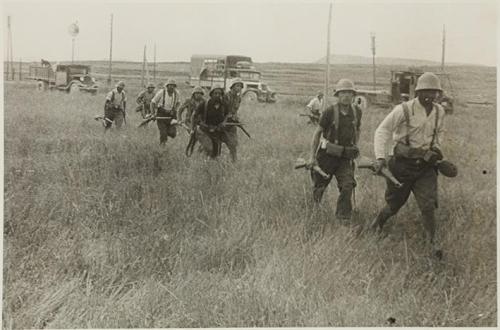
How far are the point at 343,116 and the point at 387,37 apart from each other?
92 centimetres

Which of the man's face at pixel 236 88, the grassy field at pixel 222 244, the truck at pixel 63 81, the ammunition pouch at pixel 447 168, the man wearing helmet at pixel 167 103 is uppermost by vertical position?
the truck at pixel 63 81

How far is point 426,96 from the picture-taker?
4270mm

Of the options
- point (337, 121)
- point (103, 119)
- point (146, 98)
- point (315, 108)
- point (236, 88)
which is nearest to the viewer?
point (337, 121)

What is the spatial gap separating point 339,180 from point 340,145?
0.29m

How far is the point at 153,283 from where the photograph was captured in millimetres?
3840

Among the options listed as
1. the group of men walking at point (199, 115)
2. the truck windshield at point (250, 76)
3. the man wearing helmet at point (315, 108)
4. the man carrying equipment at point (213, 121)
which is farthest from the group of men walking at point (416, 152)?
the truck windshield at point (250, 76)

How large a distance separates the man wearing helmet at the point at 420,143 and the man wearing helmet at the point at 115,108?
3.64 m

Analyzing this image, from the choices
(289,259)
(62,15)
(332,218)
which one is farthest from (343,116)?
(62,15)

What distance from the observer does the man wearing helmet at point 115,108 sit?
7018mm

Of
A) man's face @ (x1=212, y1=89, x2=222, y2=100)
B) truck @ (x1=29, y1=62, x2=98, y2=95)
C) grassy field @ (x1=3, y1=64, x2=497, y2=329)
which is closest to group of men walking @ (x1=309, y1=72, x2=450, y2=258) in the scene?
grassy field @ (x1=3, y1=64, x2=497, y2=329)

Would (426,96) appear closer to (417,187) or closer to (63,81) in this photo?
(417,187)

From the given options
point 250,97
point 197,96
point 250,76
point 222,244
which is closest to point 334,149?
point 222,244

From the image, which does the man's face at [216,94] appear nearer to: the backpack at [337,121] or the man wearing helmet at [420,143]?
the backpack at [337,121]

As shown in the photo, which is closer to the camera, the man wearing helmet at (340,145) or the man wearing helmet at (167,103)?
the man wearing helmet at (340,145)
